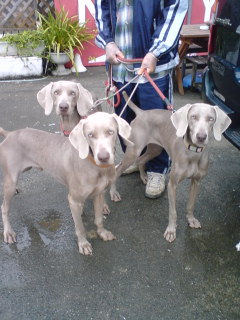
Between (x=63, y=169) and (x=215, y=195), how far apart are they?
162 cm

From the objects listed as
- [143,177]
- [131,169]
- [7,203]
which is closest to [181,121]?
[143,177]

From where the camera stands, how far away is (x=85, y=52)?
7.48 metres

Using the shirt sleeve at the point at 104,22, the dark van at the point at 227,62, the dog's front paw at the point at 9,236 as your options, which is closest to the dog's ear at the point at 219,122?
the dark van at the point at 227,62

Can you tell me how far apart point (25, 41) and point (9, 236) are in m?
4.71

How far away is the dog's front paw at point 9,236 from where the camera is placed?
9.95 feet

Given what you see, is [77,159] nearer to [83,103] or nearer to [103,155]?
[103,155]

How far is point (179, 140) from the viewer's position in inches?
115

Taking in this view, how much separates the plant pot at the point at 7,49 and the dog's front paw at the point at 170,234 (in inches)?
205

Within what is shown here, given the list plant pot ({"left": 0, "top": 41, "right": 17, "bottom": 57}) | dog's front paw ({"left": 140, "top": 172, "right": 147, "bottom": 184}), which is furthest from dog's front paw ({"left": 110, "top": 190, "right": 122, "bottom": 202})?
plant pot ({"left": 0, "top": 41, "right": 17, "bottom": 57})

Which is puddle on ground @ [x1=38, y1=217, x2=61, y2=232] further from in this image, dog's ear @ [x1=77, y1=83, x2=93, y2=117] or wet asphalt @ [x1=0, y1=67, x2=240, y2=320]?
dog's ear @ [x1=77, y1=83, x2=93, y2=117]

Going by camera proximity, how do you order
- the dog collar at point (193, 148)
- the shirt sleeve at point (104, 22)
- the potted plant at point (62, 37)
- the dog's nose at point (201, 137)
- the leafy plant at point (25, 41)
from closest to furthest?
Result: the dog's nose at point (201, 137), the dog collar at point (193, 148), the shirt sleeve at point (104, 22), the leafy plant at point (25, 41), the potted plant at point (62, 37)

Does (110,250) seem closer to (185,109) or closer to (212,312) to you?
(212,312)

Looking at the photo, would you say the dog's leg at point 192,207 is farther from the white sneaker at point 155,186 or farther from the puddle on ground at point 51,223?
the puddle on ground at point 51,223

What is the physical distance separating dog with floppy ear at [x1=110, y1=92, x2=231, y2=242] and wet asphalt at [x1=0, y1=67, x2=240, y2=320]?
8.9 inches
